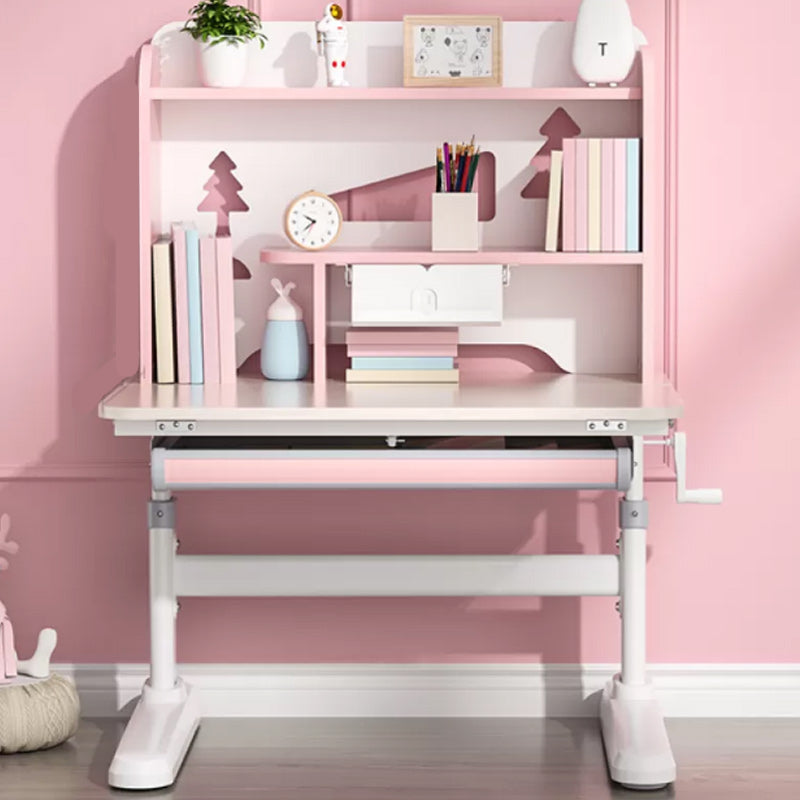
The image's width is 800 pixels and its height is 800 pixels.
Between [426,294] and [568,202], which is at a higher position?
[568,202]

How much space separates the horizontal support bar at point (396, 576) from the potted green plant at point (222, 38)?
98cm

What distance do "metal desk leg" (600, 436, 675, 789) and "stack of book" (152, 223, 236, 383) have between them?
851 millimetres

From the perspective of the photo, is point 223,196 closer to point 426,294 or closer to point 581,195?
point 426,294

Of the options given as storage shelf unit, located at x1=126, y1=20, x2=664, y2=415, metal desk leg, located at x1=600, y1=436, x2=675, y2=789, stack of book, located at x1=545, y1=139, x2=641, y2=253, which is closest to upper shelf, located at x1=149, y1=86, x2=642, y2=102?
storage shelf unit, located at x1=126, y1=20, x2=664, y2=415

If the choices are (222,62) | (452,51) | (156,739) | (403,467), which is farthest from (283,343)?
(156,739)

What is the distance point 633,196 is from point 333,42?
671 millimetres

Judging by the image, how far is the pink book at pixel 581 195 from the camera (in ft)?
9.97

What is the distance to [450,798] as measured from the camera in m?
2.86

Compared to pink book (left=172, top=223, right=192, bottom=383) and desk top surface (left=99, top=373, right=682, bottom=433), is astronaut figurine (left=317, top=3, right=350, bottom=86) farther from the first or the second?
desk top surface (left=99, top=373, right=682, bottom=433)

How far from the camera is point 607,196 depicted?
10.0 feet

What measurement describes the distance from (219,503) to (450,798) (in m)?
0.84

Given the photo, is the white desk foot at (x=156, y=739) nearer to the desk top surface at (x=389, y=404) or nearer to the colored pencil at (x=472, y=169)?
the desk top surface at (x=389, y=404)

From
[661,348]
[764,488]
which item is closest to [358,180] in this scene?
[661,348]

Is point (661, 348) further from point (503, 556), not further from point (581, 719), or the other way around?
point (581, 719)
